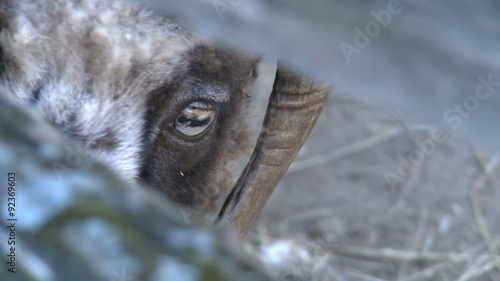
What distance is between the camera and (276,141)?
247cm

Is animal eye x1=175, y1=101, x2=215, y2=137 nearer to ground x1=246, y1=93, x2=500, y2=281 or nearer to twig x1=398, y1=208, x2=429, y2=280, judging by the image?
ground x1=246, y1=93, x2=500, y2=281

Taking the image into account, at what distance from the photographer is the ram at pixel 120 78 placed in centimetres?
233

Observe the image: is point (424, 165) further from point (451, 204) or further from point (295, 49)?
point (295, 49)

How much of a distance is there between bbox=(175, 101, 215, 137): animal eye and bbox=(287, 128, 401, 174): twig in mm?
1890

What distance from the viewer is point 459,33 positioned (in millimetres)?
565

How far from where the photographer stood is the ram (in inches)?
91.7

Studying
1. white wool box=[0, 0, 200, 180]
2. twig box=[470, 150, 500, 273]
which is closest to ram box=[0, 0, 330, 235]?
white wool box=[0, 0, 200, 180]

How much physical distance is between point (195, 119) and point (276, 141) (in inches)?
11.2

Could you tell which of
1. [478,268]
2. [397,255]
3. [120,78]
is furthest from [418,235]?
[120,78]

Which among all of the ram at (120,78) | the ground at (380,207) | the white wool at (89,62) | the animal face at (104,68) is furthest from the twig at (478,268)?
the white wool at (89,62)

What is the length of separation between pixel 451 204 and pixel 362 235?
58cm

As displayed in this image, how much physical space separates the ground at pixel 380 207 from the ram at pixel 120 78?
4.94 ft

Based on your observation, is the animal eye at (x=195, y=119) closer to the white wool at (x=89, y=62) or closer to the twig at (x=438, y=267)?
the white wool at (x=89, y=62)

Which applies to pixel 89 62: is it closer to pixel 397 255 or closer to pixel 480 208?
pixel 397 255
